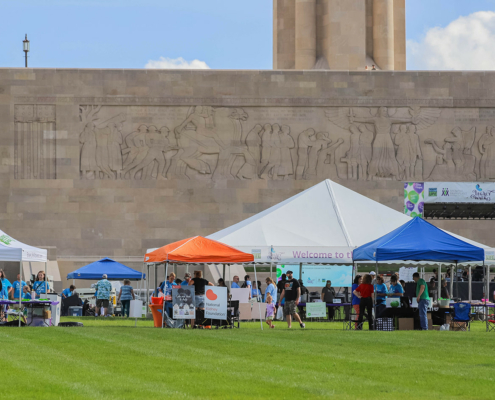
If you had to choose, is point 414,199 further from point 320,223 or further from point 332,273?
point 320,223

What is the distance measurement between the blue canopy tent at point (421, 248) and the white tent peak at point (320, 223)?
8.10 ft

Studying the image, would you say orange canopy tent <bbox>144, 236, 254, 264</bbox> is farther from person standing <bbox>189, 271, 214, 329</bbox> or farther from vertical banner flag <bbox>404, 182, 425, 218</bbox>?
vertical banner flag <bbox>404, 182, 425, 218</bbox>

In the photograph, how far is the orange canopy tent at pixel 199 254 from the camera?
58.2 ft

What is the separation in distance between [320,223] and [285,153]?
11774 mm

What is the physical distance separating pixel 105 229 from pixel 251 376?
24181mm

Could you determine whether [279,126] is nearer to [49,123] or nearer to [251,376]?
[49,123]

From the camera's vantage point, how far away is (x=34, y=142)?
3316 cm

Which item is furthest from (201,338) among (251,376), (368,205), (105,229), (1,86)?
(1,86)

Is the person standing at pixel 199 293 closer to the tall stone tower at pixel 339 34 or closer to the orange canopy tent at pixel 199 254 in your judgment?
the orange canopy tent at pixel 199 254

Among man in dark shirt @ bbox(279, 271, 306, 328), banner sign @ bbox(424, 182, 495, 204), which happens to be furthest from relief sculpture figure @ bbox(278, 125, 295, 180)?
man in dark shirt @ bbox(279, 271, 306, 328)

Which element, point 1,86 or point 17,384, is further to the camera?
point 1,86

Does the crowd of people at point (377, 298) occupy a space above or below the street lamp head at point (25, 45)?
below

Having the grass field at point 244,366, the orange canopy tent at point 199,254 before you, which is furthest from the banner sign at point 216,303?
the grass field at point 244,366

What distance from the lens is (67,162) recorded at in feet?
108
